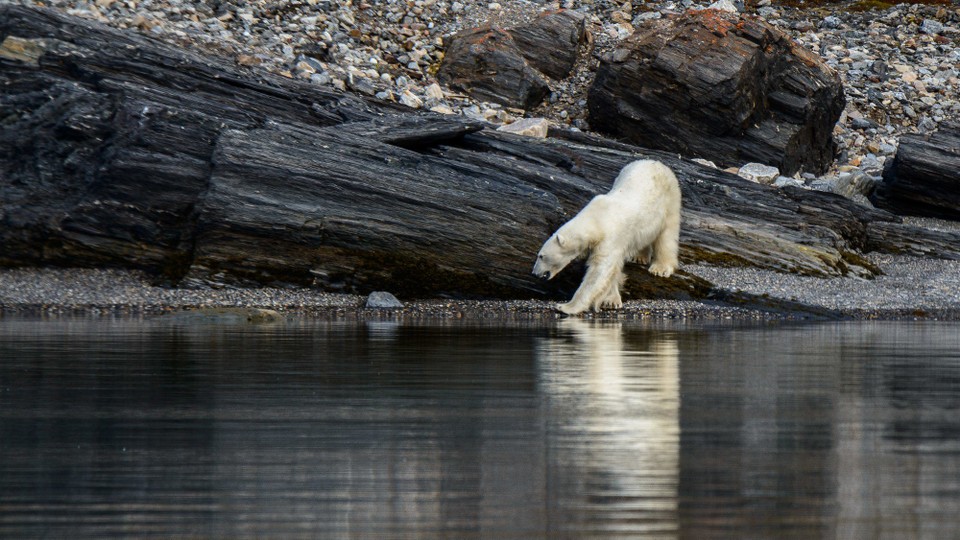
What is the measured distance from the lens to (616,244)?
22781 mm

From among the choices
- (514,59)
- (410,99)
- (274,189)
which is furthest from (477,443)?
(514,59)

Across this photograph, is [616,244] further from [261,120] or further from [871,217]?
[871,217]

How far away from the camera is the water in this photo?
587 centimetres

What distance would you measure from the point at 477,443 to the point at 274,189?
1641 cm

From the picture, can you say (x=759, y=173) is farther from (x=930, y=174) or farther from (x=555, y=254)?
(x=555, y=254)

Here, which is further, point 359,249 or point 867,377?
point 359,249

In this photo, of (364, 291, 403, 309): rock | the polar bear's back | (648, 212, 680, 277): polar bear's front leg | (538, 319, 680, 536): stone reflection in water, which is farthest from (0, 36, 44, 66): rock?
(538, 319, 680, 536): stone reflection in water

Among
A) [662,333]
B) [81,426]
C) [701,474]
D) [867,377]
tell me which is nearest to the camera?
[701,474]

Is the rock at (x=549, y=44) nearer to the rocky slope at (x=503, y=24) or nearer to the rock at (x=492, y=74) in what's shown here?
the rocky slope at (x=503, y=24)

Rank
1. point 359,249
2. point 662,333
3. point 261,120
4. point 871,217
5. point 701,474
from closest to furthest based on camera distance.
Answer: point 701,474, point 662,333, point 359,249, point 261,120, point 871,217

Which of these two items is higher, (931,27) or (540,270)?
(931,27)

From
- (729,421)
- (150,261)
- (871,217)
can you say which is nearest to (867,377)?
(729,421)

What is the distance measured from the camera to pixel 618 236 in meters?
22.8

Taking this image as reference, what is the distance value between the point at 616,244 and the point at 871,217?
31.8ft
